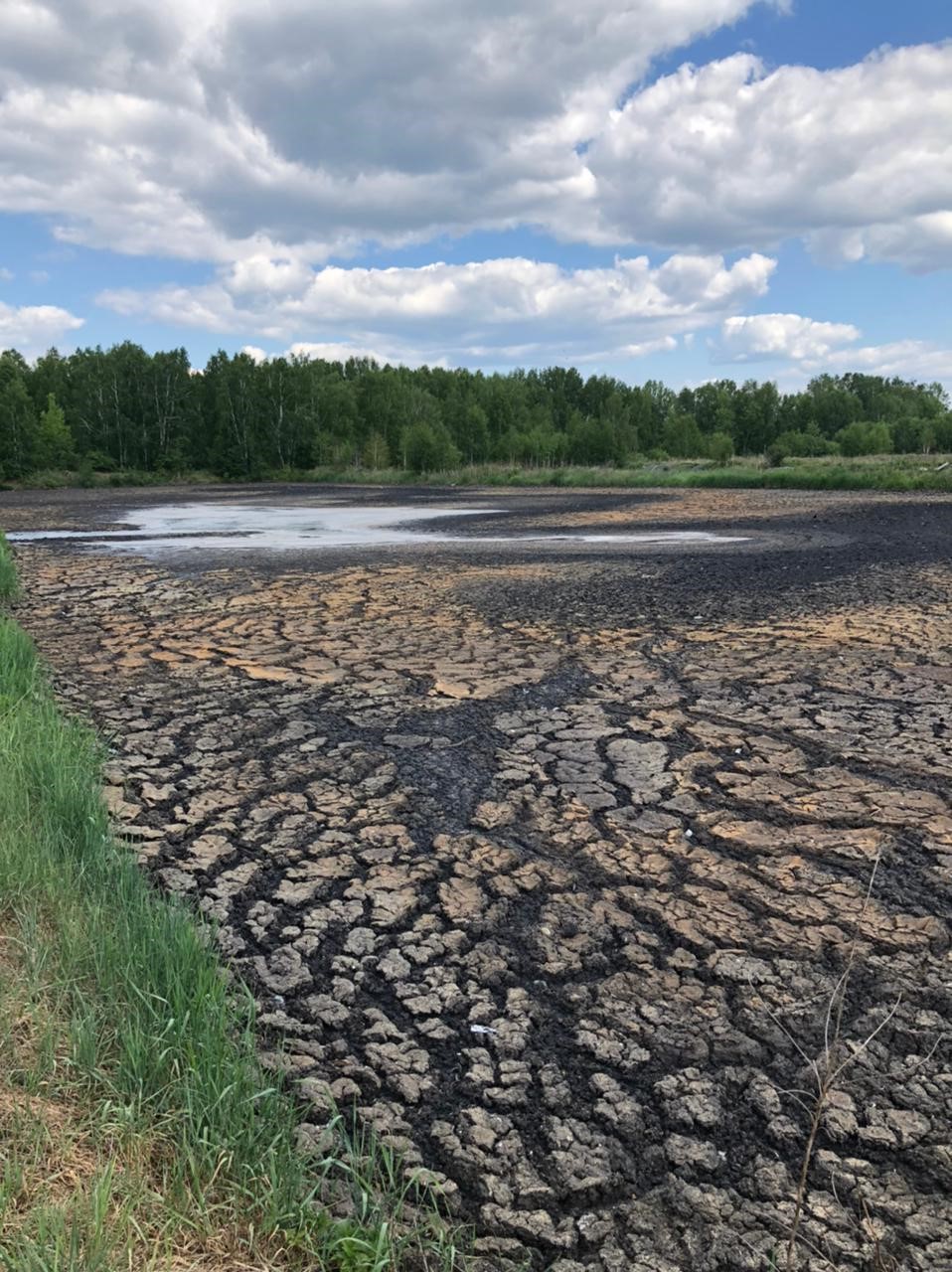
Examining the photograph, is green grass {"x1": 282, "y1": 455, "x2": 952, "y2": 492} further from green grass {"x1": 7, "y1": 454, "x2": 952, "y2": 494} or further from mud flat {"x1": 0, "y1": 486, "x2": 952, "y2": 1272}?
mud flat {"x1": 0, "y1": 486, "x2": 952, "y2": 1272}

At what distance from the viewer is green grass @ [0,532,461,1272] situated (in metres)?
1.52

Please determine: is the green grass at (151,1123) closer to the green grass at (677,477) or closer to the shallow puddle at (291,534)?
the shallow puddle at (291,534)

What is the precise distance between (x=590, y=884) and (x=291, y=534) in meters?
12.9

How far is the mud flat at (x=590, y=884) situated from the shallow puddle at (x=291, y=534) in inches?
243

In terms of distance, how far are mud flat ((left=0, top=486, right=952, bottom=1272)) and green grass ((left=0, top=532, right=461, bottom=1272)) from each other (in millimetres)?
164

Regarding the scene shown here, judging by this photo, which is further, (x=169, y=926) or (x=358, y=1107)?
(x=169, y=926)

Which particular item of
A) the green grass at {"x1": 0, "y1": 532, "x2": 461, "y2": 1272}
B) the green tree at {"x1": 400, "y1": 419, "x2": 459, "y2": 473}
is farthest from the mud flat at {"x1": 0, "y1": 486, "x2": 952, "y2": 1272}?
the green tree at {"x1": 400, "y1": 419, "x2": 459, "y2": 473}

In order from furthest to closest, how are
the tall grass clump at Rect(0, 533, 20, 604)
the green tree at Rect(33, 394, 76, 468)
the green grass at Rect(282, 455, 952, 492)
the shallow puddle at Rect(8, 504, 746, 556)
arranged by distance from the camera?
the green tree at Rect(33, 394, 76, 468), the green grass at Rect(282, 455, 952, 492), the shallow puddle at Rect(8, 504, 746, 556), the tall grass clump at Rect(0, 533, 20, 604)

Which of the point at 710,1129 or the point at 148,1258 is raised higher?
the point at 148,1258

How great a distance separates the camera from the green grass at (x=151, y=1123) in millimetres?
1521

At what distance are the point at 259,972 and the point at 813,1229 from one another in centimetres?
143

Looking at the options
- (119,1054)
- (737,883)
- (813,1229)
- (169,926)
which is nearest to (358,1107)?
(119,1054)

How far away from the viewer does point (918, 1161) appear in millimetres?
1829

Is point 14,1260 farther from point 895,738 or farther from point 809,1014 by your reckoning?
point 895,738
